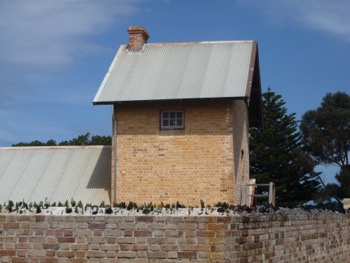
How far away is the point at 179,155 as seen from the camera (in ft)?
63.9

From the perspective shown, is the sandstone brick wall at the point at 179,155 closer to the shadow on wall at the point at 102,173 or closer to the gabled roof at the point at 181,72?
the gabled roof at the point at 181,72

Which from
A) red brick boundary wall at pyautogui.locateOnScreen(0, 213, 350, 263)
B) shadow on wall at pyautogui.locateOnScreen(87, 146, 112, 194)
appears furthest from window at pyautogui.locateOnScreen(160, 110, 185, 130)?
red brick boundary wall at pyautogui.locateOnScreen(0, 213, 350, 263)

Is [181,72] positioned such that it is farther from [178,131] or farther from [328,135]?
[328,135]

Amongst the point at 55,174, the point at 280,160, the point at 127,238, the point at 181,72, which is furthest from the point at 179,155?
the point at 280,160

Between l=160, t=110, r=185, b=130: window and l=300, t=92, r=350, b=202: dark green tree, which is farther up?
l=300, t=92, r=350, b=202: dark green tree

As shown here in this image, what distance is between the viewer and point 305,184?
45.3 m

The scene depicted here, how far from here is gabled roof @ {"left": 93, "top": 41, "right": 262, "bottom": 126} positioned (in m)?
19.5

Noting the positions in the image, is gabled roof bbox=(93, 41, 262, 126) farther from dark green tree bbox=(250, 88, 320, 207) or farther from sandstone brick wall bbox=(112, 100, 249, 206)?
dark green tree bbox=(250, 88, 320, 207)

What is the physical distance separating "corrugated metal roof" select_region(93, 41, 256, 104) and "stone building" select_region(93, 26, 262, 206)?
3cm

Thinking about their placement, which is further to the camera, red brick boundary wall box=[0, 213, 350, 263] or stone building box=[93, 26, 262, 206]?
stone building box=[93, 26, 262, 206]

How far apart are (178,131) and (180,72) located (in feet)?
7.34

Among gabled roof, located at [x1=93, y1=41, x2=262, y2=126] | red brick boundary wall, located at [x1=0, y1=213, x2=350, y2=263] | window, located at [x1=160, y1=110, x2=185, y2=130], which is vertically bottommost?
red brick boundary wall, located at [x1=0, y1=213, x2=350, y2=263]

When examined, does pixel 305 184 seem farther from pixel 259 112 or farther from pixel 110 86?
pixel 110 86

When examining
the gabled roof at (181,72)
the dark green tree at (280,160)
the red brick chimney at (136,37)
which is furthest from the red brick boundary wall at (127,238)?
the dark green tree at (280,160)
